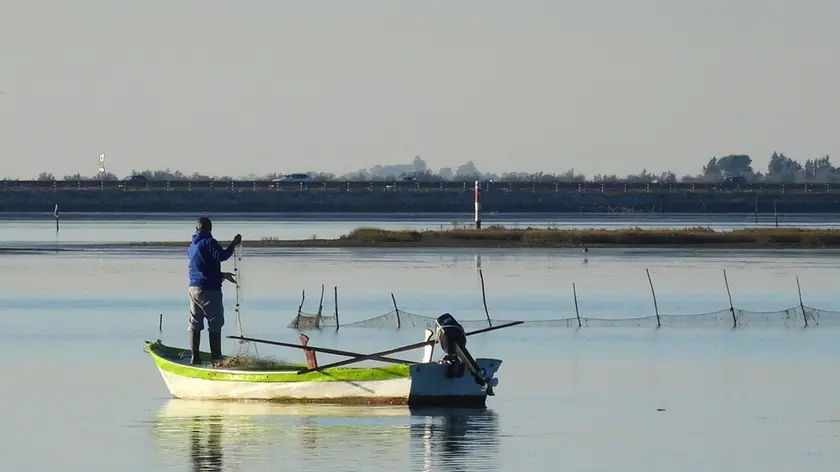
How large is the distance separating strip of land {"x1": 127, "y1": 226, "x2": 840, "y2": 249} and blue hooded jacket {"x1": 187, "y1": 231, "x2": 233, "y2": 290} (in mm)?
55471

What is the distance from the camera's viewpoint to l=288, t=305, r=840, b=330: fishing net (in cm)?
4044

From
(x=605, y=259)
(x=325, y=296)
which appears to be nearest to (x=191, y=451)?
(x=325, y=296)

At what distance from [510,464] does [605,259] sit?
173ft

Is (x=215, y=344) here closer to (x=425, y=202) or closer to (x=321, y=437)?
(x=321, y=437)

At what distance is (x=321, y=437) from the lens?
23.5m

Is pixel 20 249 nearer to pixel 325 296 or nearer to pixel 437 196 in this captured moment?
pixel 325 296

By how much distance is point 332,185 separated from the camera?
15938cm

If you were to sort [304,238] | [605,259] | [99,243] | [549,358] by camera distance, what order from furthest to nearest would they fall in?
[304,238], [99,243], [605,259], [549,358]

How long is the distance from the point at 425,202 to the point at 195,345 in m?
126

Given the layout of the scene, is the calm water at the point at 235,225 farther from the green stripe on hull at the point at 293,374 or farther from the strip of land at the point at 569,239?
the green stripe on hull at the point at 293,374

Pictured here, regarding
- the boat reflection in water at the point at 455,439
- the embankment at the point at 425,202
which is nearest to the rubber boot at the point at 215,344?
the boat reflection in water at the point at 455,439

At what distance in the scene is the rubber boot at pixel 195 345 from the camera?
2755 cm

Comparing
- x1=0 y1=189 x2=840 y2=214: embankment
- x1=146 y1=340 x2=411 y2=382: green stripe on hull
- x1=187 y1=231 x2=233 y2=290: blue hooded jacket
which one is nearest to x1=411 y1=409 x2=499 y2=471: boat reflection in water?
x1=146 y1=340 x2=411 y2=382: green stripe on hull

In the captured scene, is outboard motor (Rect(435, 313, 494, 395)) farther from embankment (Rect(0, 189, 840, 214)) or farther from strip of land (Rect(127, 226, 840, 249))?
embankment (Rect(0, 189, 840, 214))
